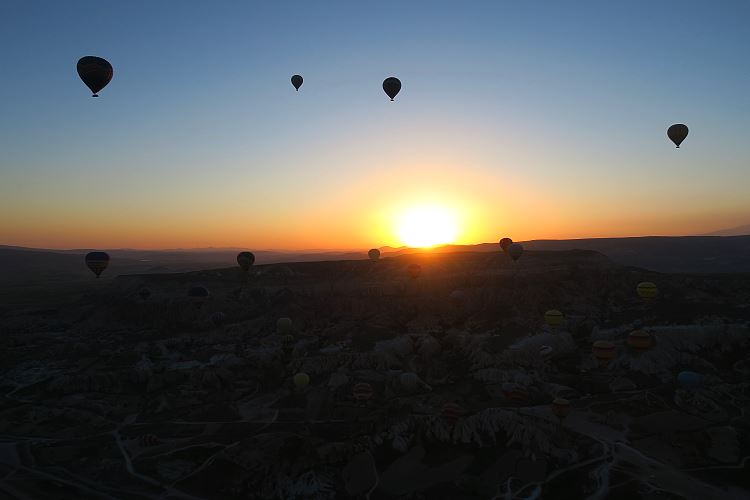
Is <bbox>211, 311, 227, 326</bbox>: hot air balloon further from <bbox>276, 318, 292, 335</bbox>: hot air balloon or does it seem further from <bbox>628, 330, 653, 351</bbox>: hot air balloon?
<bbox>628, 330, 653, 351</bbox>: hot air balloon

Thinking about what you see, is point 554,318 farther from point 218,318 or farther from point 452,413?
point 218,318

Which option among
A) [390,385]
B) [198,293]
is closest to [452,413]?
[390,385]

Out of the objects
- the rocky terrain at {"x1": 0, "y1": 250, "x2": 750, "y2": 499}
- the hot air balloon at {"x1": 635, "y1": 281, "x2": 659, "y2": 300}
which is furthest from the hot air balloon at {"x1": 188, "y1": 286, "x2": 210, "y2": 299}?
the hot air balloon at {"x1": 635, "y1": 281, "x2": 659, "y2": 300}

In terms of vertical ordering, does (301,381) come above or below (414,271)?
below

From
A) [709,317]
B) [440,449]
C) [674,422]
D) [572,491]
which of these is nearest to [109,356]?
[440,449]

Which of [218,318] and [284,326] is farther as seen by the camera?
[218,318]
